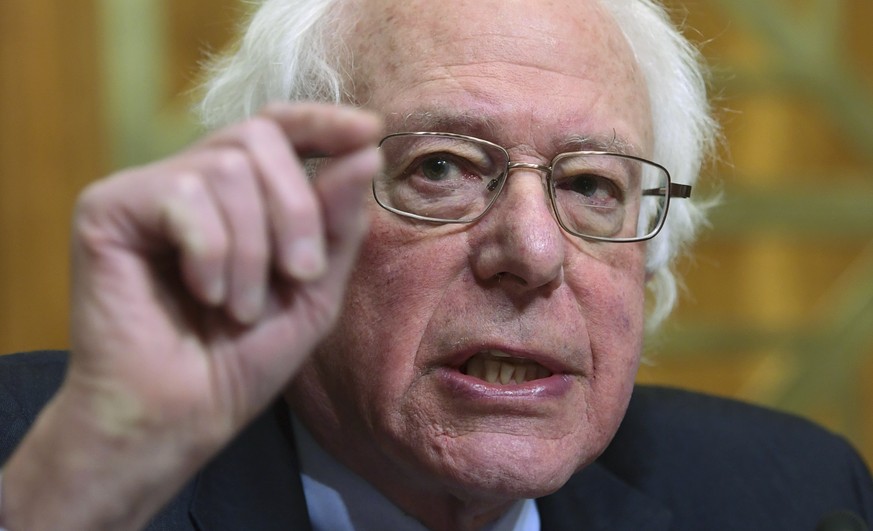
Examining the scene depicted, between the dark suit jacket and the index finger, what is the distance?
735 millimetres

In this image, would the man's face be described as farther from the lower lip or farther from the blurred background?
the blurred background

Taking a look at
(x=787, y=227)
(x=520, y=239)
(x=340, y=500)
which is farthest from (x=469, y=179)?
(x=787, y=227)

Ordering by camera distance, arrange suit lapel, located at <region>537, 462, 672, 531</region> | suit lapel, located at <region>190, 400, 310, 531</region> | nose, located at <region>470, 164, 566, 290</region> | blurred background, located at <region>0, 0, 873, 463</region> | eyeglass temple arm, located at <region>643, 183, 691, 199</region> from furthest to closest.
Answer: blurred background, located at <region>0, 0, 873, 463</region>, suit lapel, located at <region>537, 462, 672, 531</region>, eyeglass temple arm, located at <region>643, 183, 691, 199</region>, suit lapel, located at <region>190, 400, 310, 531</region>, nose, located at <region>470, 164, 566, 290</region>

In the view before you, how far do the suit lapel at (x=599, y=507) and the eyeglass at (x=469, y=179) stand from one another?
1.79ft

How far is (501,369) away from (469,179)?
287 mm

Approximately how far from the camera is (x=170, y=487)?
0.91 m

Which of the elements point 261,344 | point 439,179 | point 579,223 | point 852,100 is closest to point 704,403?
point 579,223

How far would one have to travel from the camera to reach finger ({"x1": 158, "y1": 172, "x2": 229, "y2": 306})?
2.65 feet

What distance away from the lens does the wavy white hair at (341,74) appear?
5.05ft

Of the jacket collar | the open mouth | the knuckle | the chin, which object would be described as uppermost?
the knuckle

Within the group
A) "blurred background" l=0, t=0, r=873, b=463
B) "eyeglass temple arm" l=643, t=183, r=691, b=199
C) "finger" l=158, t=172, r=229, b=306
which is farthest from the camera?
"blurred background" l=0, t=0, r=873, b=463

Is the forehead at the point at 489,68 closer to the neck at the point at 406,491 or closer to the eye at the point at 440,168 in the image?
the eye at the point at 440,168

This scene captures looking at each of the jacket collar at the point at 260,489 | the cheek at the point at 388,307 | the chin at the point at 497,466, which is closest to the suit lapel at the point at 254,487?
the jacket collar at the point at 260,489

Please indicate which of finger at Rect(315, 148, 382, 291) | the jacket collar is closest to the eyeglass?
the jacket collar
